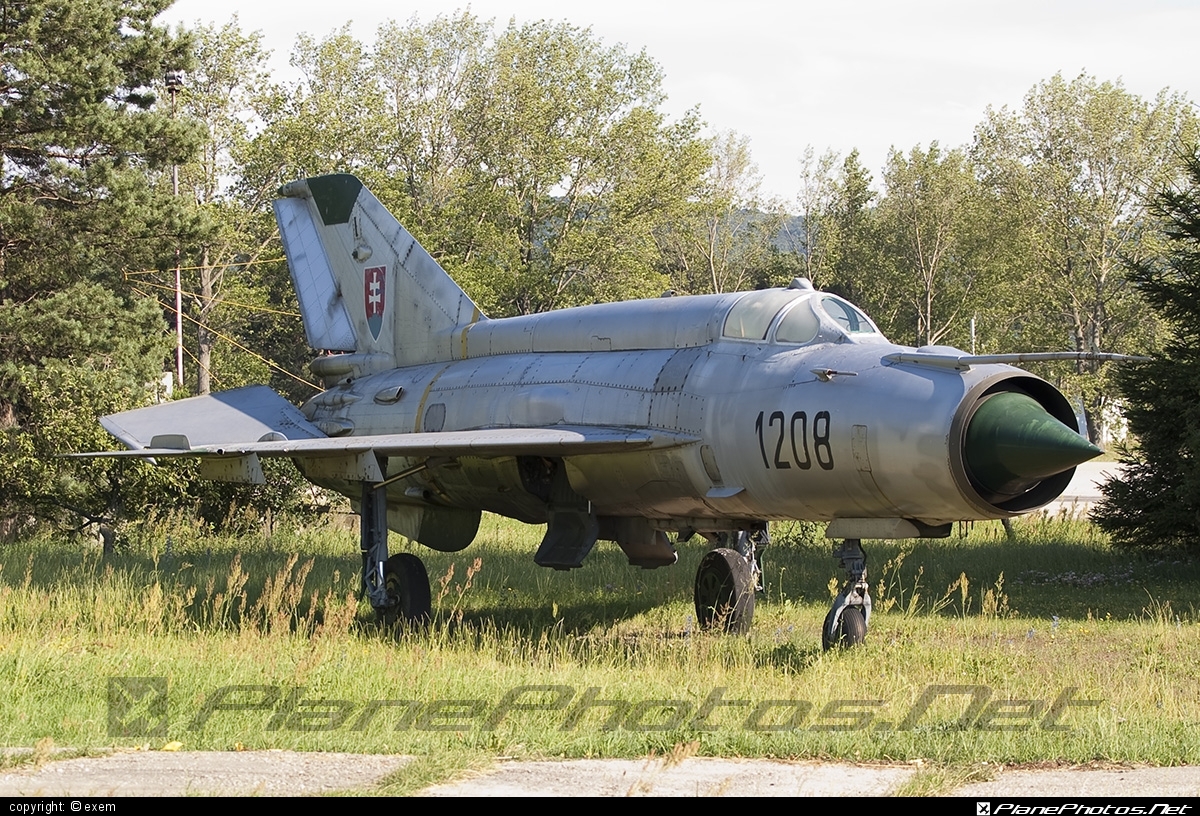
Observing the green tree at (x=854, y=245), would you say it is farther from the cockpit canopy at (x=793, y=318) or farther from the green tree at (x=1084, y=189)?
the cockpit canopy at (x=793, y=318)

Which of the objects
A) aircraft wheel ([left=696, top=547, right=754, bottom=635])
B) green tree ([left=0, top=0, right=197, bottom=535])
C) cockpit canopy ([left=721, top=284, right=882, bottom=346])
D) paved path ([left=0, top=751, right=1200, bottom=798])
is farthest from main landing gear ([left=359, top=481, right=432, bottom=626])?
green tree ([left=0, top=0, right=197, bottom=535])

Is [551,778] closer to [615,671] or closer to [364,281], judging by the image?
[615,671]

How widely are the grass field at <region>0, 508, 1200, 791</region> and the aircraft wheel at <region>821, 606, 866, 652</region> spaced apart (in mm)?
127

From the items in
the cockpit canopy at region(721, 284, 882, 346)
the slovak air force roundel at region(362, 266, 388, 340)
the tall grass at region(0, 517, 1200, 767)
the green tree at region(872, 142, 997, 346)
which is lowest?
the tall grass at region(0, 517, 1200, 767)

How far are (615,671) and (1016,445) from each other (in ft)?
11.1

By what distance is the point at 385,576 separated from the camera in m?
12.8

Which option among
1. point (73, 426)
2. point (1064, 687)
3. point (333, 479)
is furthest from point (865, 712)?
point (73, 426)

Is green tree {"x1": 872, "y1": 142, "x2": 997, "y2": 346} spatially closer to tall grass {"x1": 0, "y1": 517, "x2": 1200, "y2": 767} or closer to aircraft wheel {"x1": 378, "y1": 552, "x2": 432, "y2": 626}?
tall grass {"x1": 0, "y1": 517, "x2": 1200, "y2": 767}

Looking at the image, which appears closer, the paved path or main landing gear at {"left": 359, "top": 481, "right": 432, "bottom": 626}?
the paved path

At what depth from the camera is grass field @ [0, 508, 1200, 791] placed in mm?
7121

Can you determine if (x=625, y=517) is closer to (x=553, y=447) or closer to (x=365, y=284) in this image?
(x=553, y=447)

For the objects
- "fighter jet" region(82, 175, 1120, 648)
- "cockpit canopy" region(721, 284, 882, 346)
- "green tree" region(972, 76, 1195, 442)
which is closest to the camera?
"fighter jet" region(82, 175, 1120, 648)

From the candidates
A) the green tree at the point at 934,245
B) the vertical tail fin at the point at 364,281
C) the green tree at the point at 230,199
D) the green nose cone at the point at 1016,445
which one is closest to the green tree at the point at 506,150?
the green tree at the point at 230,199
